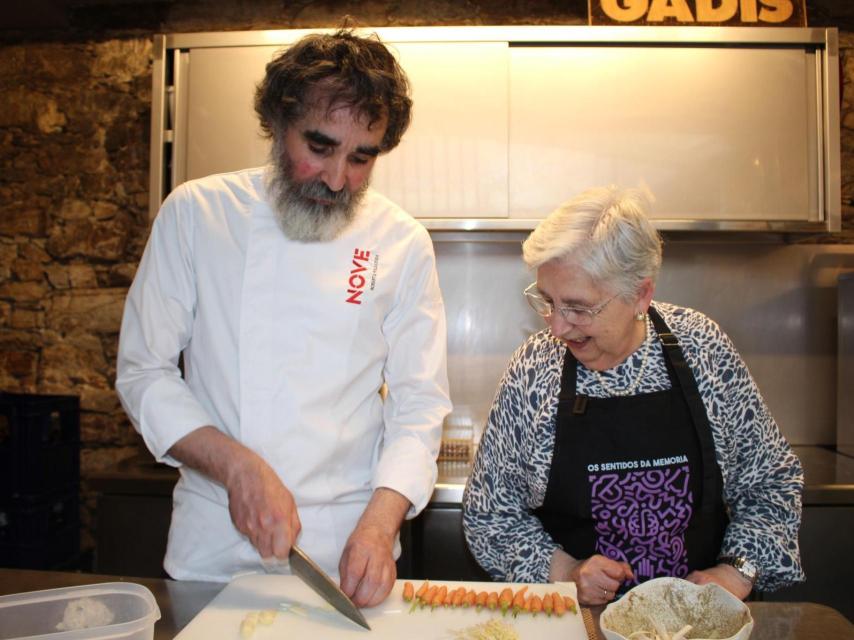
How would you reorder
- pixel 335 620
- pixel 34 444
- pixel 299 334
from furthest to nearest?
pixel 34 444 < pixel 299 334 < pixel 335 620

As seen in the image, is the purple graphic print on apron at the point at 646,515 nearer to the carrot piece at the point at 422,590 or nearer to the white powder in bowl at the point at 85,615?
the carrot piece at the point at 422,590

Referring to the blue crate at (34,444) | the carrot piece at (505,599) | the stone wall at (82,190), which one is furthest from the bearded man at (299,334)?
the stone wall at (82,190)

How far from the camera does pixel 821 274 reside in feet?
9.09

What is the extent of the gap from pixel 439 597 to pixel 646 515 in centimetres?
47

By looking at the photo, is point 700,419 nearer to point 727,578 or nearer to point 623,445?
point 623,445

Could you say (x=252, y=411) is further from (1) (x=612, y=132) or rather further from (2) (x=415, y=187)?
(1) (x=612, y=132)

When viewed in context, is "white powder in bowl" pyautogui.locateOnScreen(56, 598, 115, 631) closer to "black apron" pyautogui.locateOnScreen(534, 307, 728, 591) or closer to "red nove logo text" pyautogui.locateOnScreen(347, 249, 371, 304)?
"red nove logo text" pyautogui.locateOnScreen(347, 249, 371, 304)

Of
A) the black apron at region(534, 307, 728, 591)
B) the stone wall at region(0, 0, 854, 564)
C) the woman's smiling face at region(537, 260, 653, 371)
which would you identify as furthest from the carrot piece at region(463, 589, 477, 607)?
the stone wall at region(0, 0, 854, 564)

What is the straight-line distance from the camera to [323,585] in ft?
3.46

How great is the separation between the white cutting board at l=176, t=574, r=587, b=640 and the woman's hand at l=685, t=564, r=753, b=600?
29cm

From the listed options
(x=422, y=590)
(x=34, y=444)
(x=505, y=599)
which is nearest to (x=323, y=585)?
(x=422, y=590)

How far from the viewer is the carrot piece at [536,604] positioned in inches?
43.1

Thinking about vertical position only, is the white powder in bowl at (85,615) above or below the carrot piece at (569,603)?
above

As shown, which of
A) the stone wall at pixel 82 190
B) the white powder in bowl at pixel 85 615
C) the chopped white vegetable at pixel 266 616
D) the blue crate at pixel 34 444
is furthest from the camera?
the stone wall at pixel 82 190
